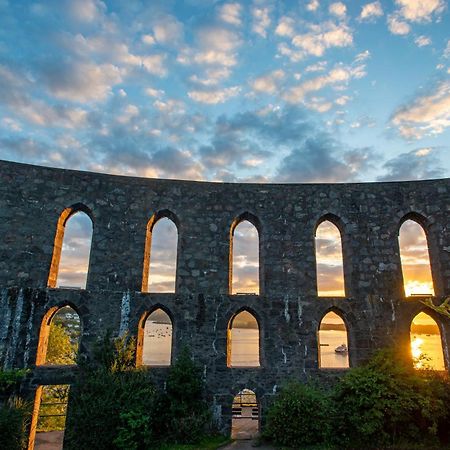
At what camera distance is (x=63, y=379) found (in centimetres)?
962

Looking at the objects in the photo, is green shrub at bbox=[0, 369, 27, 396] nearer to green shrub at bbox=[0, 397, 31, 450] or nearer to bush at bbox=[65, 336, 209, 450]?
green shrub at bbox=[0, 397, 31, 450]

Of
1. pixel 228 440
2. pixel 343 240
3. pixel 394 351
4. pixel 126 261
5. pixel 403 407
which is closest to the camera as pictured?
pixel 403 407

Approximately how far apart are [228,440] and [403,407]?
447 cm

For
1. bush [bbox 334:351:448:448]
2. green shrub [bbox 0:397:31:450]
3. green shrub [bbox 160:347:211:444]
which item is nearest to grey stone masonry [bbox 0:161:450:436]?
green shrub [bbox 160:347:211:444]

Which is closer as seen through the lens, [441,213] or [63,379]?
[63,379]

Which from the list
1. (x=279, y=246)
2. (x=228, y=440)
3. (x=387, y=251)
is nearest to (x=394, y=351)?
(x=387, y=251)

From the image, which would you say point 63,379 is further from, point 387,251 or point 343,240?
point 387,251

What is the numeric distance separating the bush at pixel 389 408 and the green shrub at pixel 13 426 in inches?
290

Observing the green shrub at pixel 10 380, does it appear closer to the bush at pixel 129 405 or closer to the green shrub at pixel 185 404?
the bush at pixel 129 405

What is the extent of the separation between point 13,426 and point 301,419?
6.57 meters

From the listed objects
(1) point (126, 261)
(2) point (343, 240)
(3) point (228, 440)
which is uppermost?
(2) point (343, 240)

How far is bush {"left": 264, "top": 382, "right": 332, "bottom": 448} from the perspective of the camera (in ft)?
27.4

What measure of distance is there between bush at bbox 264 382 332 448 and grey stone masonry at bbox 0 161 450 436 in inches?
56.0

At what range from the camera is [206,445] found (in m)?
8.83
